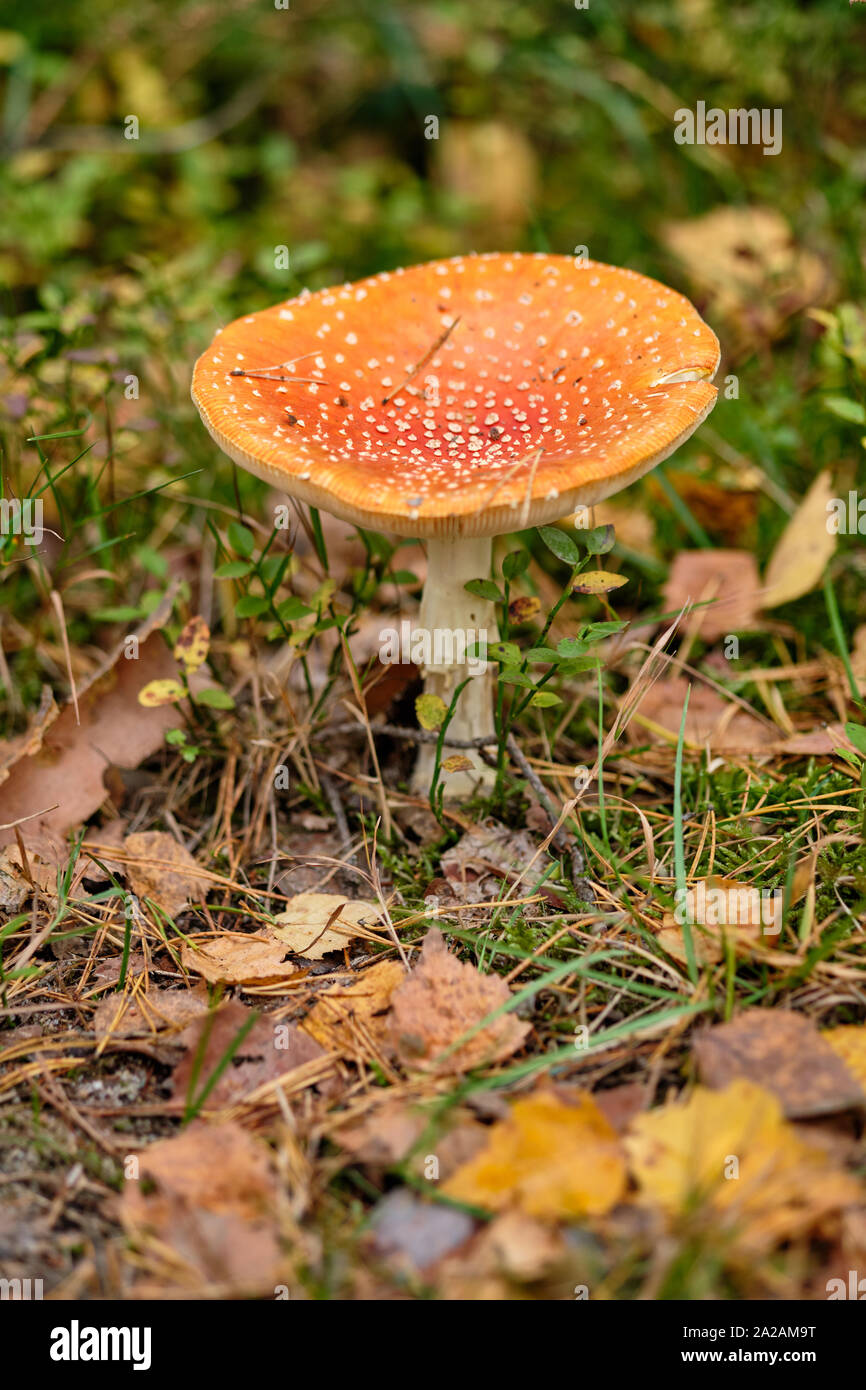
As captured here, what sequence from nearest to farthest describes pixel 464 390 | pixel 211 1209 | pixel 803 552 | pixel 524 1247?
pixel 524 1247 < pixel 211 1209 < pixel 464 390 < pixel 803 552

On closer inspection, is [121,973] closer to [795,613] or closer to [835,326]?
[795,613]

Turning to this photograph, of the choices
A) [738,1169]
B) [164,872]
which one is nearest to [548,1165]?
[738,1169]

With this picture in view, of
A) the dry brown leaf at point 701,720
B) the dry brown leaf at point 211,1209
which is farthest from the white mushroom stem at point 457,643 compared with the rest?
the dry brown leaf at point 211,1209

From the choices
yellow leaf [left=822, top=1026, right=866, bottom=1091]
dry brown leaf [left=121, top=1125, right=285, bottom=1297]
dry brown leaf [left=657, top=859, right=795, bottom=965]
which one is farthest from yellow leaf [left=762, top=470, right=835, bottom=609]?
dry brown leaf [left=121, top=1125, right=285, bottom=1297]

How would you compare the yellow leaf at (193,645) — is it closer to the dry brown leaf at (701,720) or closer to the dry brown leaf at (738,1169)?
the dry brown leaf at (701,720)

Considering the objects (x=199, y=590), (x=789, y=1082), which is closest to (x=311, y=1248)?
(x=789, y=1082)

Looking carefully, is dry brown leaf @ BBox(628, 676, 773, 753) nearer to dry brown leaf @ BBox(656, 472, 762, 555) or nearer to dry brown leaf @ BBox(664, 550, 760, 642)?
dry brown leaf @ BBox(664, 550, 760, 642)

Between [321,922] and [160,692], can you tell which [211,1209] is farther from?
[160,692]
